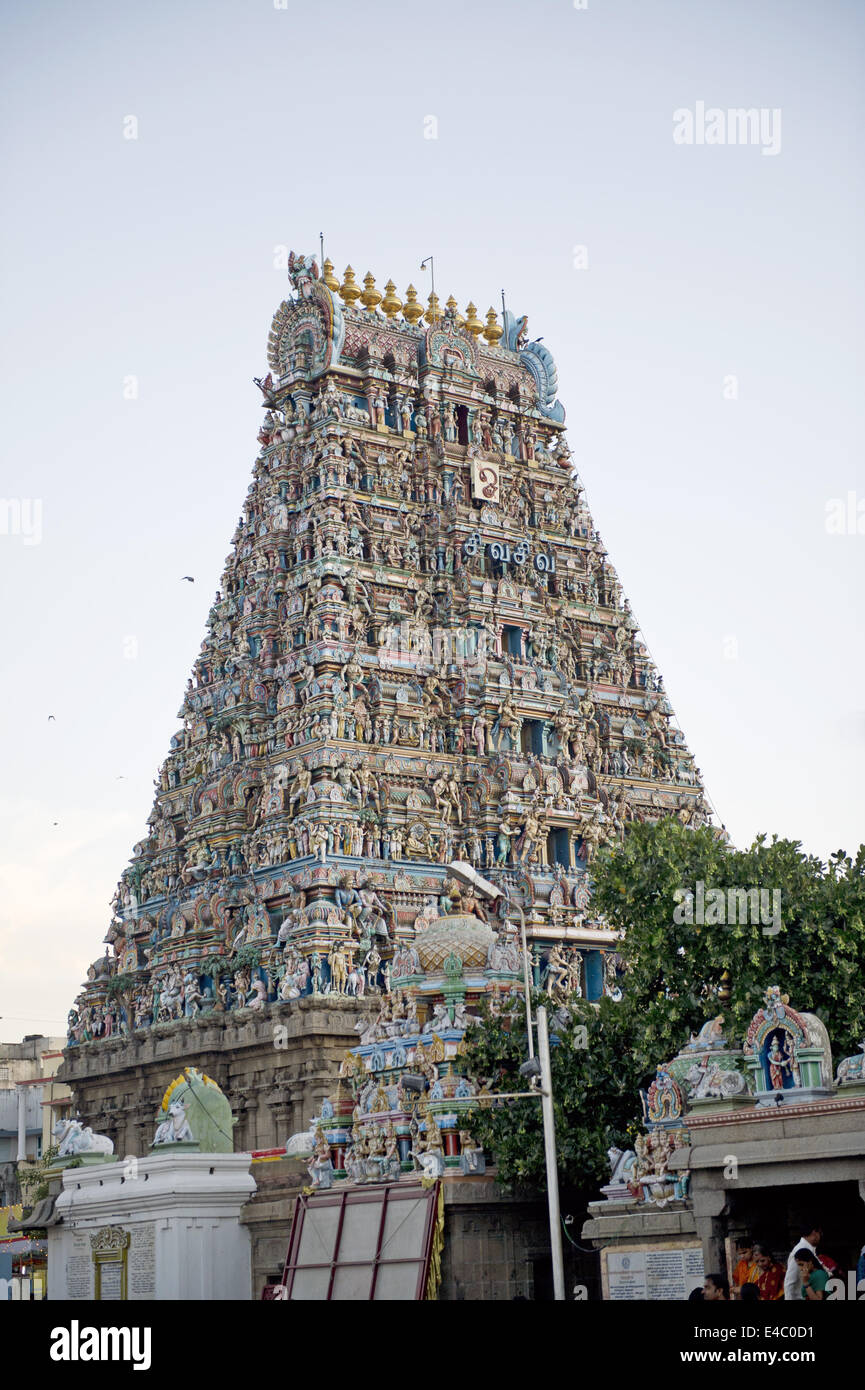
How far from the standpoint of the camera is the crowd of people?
26000mm

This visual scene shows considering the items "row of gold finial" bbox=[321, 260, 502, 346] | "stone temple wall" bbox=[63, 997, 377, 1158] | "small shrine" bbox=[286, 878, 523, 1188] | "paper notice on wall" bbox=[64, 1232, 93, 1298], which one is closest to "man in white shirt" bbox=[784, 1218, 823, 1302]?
"small shrine" bbox=[286, 878, 523, 1188]

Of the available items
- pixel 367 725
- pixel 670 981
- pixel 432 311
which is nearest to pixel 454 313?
pixel 432 311

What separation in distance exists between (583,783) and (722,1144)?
111 ft

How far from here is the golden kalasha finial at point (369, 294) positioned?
6881cm

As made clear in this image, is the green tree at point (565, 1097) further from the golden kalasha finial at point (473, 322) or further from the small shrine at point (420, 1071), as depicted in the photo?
the golden kalasha finial at point (473, 322)

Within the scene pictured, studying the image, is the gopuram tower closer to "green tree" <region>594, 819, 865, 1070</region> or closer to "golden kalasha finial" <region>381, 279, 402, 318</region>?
"golden kalasha finial" <region>381, 279, 402, 318</region>

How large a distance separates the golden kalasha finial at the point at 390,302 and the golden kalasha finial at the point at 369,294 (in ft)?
1.01

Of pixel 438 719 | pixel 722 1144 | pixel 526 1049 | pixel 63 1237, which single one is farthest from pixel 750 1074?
pixel 438 719

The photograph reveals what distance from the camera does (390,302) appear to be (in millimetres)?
69375

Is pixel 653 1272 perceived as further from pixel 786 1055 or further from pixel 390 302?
pixel 390 302

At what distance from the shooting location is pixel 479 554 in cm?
6581

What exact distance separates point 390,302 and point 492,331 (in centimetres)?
490

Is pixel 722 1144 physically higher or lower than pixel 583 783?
lower

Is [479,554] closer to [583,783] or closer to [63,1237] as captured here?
[583,783]
